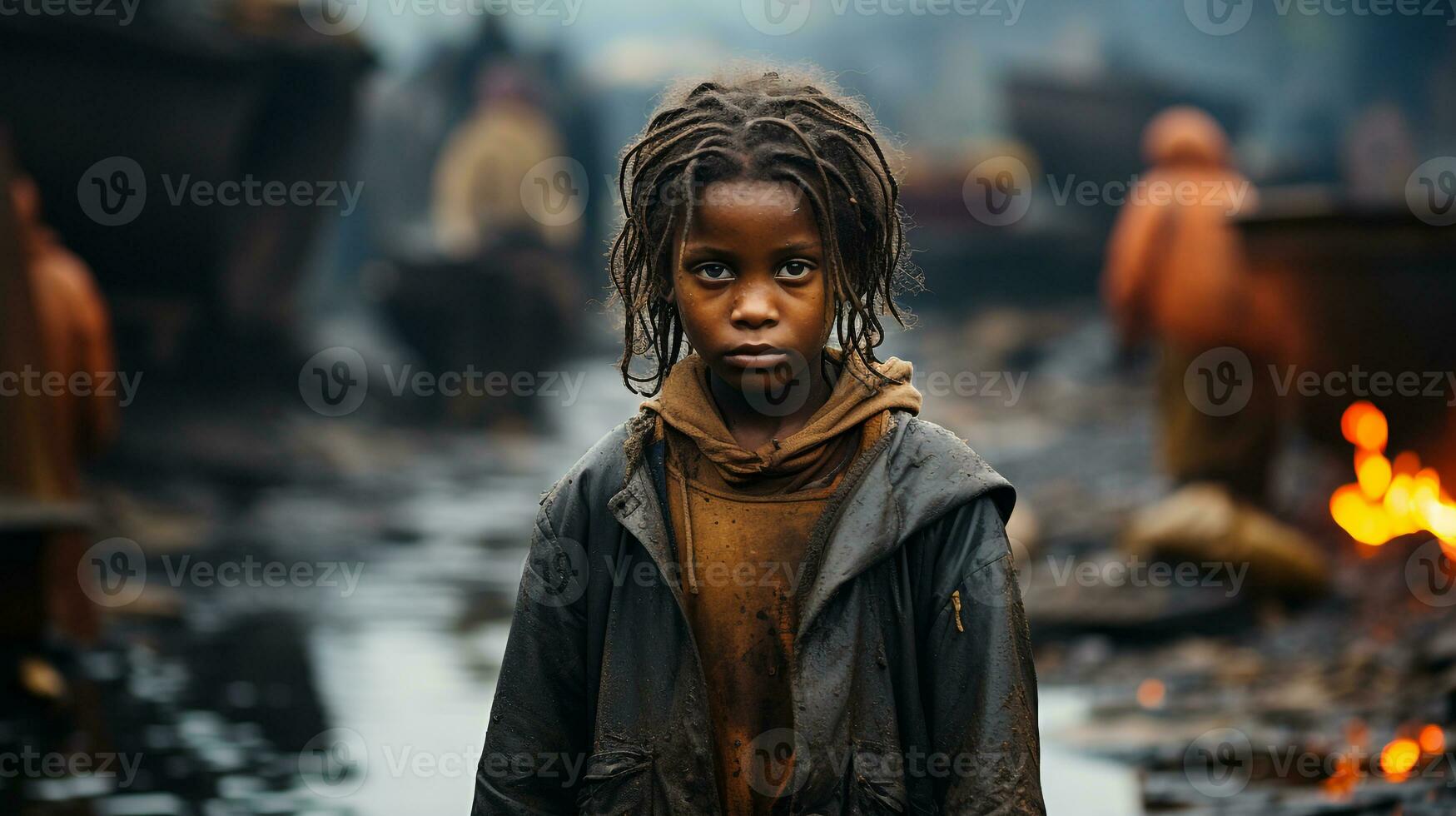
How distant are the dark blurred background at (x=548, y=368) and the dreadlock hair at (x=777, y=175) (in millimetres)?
368

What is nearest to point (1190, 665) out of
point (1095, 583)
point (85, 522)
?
point (1095, 583)

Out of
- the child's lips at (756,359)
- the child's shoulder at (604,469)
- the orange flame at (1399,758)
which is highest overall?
the child's lips at (756,359)

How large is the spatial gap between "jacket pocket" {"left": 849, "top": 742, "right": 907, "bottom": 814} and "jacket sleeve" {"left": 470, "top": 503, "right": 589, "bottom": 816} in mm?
436

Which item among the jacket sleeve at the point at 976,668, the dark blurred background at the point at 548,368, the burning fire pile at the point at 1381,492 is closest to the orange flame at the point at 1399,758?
the dark blurred background at the point at 548,368

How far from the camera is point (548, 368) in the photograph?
64.3ft

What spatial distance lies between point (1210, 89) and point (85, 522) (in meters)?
20.6

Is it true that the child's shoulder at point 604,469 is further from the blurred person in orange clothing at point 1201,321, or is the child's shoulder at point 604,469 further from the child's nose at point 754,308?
the blurred person in orange clothing at point 1201,321

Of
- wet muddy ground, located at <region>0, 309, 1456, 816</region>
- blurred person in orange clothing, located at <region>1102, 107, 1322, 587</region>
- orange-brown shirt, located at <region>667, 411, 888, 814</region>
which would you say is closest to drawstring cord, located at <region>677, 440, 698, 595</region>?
orange-brown shirt, located at <region>667, 411, 888, 814</region>

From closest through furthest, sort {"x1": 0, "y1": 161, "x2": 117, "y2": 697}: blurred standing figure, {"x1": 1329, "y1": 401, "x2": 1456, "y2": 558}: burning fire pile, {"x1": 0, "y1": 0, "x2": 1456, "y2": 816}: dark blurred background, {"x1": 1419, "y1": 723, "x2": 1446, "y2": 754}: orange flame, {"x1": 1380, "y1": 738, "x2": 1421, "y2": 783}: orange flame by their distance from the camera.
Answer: {"x1": 1380, "y1": 738, "x2": 1421, "y2": 783}: orange flame
{"x1": 1419, "y1": 723, "x2": 1446, "y2": 754}: orange flame
{"x1": 0, "y1": 0, "x2": 1456, "y2": 816}: dark blurred background
{"x1": 0, "y1": 161, "x2": 117, "y2": 697}: blurred standing figure
{"x1": 1329, "y1": 401, "x2": 1456, "y2": 558}: burning fire pile

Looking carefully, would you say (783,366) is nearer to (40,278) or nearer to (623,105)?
(40,278)

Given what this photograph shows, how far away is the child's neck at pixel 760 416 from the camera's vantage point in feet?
7.92

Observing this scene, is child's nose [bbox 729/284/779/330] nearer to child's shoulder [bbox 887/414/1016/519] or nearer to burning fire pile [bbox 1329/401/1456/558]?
child's shoulder [bbox 887/414/1016/519]

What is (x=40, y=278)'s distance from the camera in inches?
311

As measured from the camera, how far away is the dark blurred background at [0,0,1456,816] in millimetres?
6219
